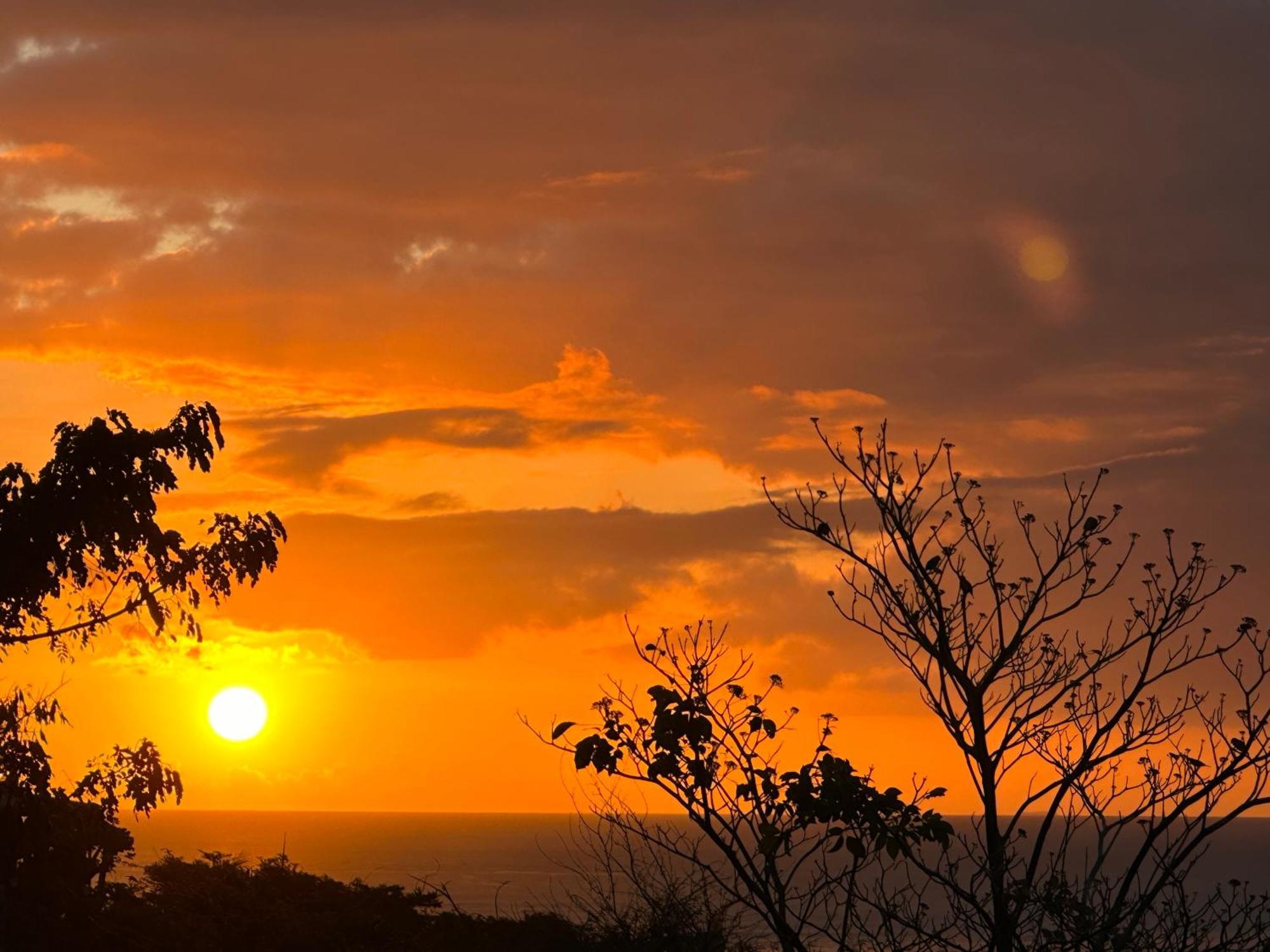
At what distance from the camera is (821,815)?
31.2 ft

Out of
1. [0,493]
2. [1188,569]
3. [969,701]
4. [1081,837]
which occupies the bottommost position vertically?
[1081,837]

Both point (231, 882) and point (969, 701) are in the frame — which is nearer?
point (969, 701)

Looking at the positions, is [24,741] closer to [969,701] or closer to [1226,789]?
[969,701]

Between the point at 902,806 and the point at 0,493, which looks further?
the point at 0,493

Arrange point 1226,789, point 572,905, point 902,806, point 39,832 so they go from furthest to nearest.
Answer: point 39,832 → point 572,905 → point 1226,789 → point 902,806

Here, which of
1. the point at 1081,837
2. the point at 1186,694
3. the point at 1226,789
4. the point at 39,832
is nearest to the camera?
the point at 1226,789

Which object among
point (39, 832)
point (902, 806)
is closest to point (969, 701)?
point (902, 806)

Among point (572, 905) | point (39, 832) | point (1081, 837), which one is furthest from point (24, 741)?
point (1081, 837)

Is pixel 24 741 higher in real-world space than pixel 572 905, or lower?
higher

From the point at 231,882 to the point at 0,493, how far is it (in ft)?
23.1

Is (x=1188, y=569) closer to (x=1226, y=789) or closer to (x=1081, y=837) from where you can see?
(x=1226, y=789)

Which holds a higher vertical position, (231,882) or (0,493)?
(0,493)

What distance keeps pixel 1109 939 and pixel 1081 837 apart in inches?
6901

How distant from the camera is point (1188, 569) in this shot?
10570mm
